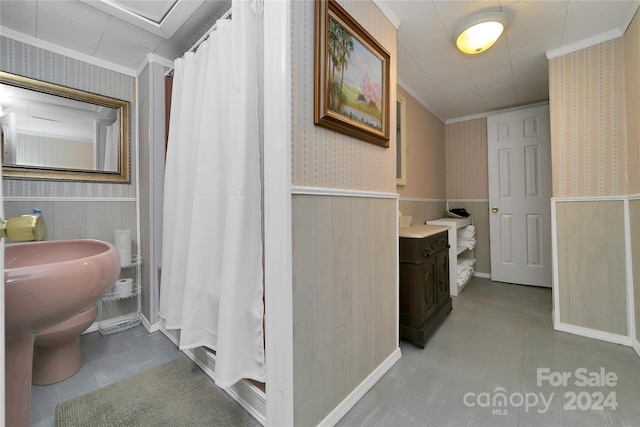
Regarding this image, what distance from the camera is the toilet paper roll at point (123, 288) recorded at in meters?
2.03

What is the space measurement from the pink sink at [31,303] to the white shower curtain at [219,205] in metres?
0.47

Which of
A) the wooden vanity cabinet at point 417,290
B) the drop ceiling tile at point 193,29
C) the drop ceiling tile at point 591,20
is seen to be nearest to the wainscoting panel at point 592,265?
the wooden vanity cabinet at point 417,290

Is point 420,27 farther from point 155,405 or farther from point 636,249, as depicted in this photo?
point 155,405

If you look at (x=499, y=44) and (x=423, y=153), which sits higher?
(x=499, y=44)

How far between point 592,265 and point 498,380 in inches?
51.4

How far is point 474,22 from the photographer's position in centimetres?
173

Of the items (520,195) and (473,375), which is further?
(520,195)

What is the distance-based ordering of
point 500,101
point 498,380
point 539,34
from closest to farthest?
point 498,380 → point 539,34 → point 500,101

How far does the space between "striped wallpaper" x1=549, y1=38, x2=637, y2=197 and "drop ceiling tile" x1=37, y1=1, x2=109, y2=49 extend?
11.0 ft

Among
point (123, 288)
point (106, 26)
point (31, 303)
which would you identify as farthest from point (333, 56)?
point (123, 288)

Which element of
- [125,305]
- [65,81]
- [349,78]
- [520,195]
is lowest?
[125,305]

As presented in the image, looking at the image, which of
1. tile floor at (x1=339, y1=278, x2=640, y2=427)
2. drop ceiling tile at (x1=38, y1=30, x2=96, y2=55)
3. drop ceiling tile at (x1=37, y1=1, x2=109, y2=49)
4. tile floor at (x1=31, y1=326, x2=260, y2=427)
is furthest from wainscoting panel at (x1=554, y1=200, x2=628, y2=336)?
drop ceiling tile at (x1=38, y1=30, x2=96, y2=55)

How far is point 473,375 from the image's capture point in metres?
1.54

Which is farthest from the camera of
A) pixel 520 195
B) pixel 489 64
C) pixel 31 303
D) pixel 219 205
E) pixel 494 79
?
pixel 520 195
